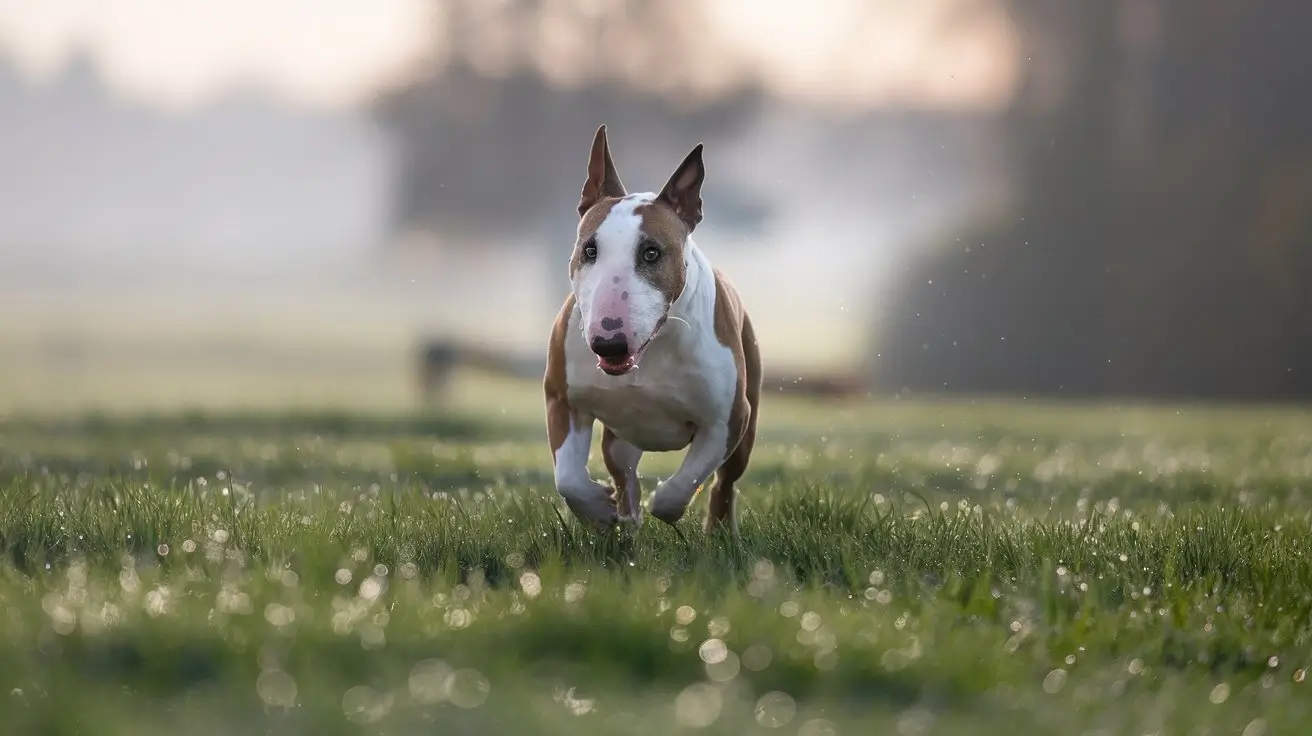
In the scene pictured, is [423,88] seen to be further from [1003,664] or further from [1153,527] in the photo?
[1003,664]

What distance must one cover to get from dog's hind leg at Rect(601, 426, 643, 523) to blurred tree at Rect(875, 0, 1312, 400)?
1217 cm

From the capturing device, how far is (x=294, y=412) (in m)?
12.8

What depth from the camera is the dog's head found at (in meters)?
4.72

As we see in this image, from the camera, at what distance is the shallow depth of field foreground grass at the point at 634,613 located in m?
2.92

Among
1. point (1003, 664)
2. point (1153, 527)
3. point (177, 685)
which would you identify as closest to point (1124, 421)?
point (1153, 527)

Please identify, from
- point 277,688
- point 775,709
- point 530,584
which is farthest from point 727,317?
point 277,688

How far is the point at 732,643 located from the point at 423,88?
44.2 feet

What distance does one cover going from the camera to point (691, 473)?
17.5ft

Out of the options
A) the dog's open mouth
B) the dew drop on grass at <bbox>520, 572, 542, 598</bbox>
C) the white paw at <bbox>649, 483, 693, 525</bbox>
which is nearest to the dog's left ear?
the dog's open mouth

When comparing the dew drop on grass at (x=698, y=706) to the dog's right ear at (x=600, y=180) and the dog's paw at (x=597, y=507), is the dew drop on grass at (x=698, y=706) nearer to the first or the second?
the dog's paw at (x=597, y=507)

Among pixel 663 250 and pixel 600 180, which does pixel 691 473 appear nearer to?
pixel 663 250

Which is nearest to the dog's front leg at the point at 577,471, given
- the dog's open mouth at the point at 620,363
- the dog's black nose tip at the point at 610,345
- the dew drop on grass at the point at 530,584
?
the dog's open mouth at the point at 620,363

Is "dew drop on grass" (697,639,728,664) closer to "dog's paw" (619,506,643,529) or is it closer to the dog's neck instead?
"dog's paw" (619,506,643,529)

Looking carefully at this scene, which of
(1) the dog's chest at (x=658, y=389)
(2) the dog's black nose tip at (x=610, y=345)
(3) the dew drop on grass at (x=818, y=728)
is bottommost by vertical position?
(3) the dew drop on grass at (x=818, y=728)
